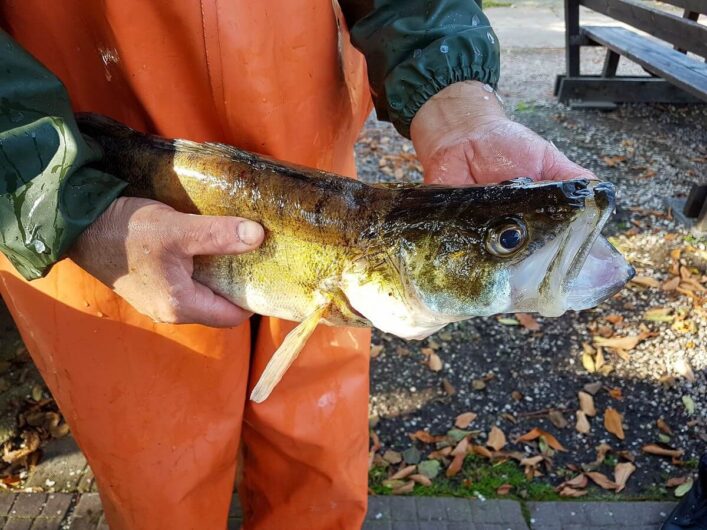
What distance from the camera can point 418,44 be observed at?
→ 2172 mm

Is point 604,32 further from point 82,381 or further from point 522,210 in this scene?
point 82,381

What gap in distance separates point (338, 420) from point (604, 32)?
753 cm

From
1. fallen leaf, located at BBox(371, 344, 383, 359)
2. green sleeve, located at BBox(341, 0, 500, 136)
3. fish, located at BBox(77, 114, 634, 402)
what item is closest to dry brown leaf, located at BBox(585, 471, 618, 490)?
fallen leaf, located at BBox(371, 344, 383, 359)

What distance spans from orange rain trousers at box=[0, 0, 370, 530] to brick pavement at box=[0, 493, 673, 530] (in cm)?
64

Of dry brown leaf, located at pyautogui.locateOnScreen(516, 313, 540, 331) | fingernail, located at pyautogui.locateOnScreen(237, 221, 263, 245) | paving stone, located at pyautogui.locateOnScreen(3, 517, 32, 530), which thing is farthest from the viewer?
dry brown leaf, located at pyautogui.locateOnScreen(516, 313, 540, 331)

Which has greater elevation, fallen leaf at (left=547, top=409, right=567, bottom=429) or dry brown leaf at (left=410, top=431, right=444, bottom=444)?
dry brown leaf at (left=410, top=431, right=444, bottom=444)

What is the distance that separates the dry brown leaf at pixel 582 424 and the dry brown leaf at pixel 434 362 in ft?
3.07

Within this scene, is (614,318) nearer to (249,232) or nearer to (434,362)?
(434,362)

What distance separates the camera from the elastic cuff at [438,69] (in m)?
2.16

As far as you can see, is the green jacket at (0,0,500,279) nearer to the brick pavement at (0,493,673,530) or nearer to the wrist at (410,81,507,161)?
the wrist at (410,81,507,161)

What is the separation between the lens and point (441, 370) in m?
4.26

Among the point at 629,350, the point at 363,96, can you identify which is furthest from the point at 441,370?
the point at 363,96

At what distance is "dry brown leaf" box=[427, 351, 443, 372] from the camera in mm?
4262

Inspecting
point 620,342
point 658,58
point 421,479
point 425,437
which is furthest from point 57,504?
point 658,58
